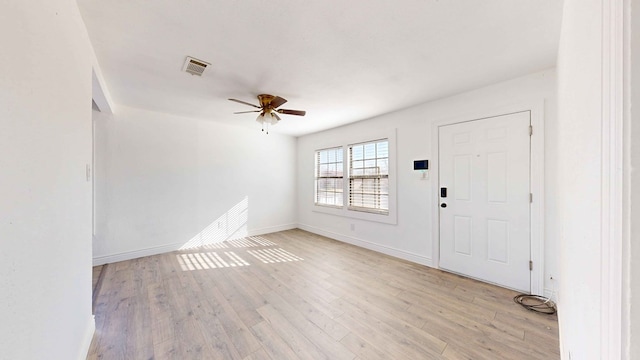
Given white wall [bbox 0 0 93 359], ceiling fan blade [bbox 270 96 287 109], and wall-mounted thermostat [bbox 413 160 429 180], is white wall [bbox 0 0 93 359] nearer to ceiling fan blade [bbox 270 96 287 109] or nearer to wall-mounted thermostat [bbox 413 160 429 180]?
ceiling fan blade [bbox 270 96 287 109]

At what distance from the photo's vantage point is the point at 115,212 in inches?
134

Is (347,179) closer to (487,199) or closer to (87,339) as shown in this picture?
(487,199)

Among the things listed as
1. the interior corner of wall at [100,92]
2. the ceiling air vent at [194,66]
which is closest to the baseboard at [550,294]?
the ceiling air vent at [194,66]

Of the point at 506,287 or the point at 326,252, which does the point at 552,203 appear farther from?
the point at 326,252

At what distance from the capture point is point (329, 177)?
16.4 ft

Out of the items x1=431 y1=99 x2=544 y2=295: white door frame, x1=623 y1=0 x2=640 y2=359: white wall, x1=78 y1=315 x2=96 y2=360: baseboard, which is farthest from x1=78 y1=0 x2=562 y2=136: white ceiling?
x1=78 y1=315 x2=96 y2=360: baseboard

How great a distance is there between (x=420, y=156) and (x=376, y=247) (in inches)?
66.9

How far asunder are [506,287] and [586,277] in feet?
7.57

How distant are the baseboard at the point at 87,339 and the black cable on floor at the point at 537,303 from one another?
145 inches

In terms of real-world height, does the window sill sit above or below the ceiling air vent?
below

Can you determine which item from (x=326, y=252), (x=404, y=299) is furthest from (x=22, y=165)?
(x=326, y=252)

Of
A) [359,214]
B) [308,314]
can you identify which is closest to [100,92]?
[308,314]

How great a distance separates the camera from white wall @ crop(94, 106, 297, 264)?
3.39 meters

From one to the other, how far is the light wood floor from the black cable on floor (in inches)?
3.3
